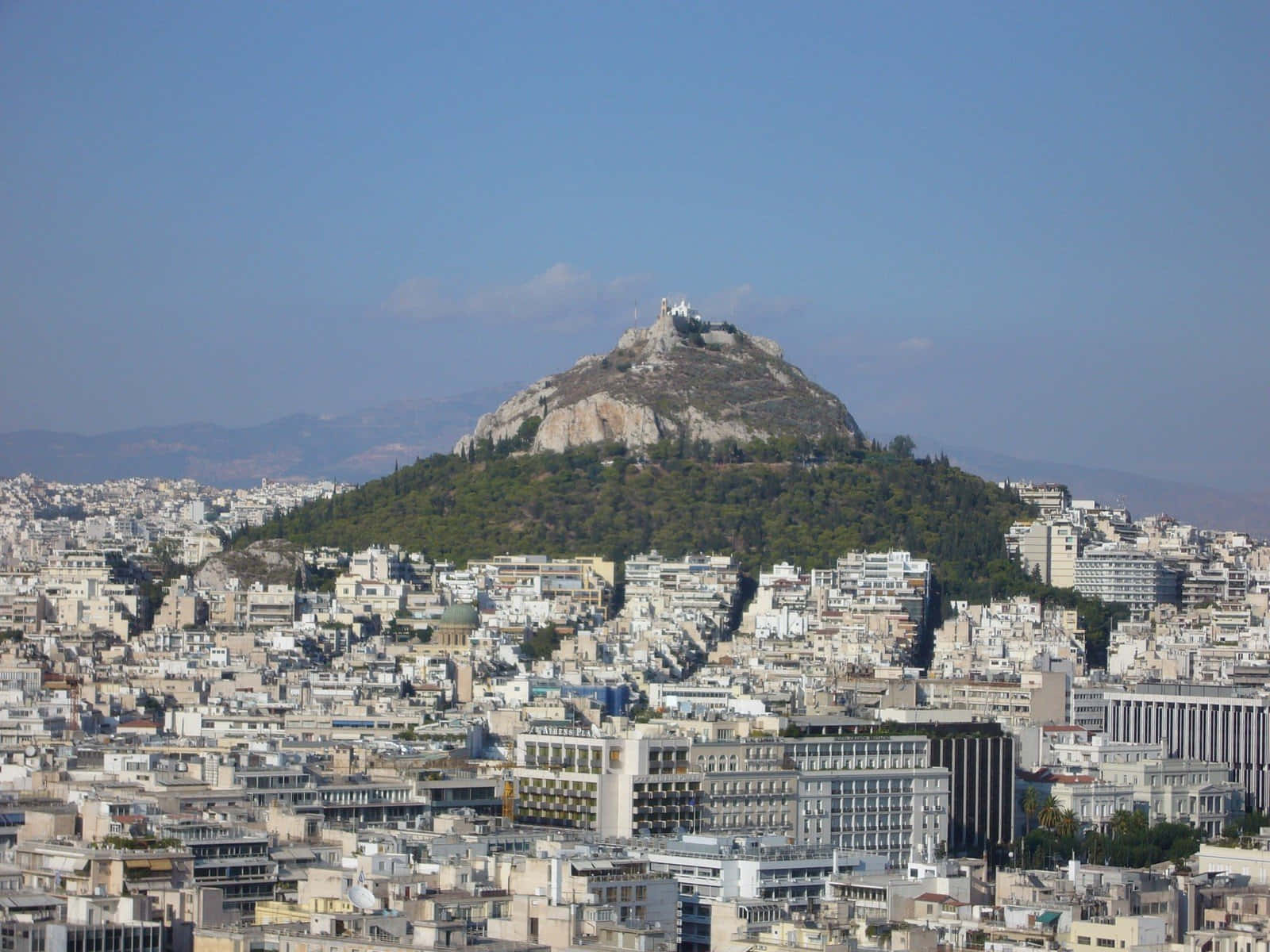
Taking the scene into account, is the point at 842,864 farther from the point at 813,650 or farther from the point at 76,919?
the point at 813,650

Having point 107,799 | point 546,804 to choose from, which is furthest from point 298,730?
point 107,799

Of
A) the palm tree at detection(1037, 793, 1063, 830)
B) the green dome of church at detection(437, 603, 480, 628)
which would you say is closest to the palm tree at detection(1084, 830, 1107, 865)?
the palm tree at detection(1037, 793, 1063, 830)

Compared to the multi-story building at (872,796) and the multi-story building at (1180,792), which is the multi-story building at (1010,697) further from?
the multi-story building at (872,796)

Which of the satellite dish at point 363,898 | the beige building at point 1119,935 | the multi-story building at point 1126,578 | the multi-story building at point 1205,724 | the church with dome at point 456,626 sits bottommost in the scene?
the beige building at point 1119,935

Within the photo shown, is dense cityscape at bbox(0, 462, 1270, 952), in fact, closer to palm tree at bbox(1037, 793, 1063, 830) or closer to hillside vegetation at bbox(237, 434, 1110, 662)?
palm tree at bbox(1037, 793, 1063, 830)

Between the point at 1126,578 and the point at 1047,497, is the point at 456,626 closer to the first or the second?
the point at 1126,578

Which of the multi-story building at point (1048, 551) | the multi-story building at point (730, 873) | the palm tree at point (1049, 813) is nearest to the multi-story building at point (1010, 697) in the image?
the palm tree at point (1049, 813)

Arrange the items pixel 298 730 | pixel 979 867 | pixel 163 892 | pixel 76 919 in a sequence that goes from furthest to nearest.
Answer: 1. pixel 298 730
2. pixel 979 867
3. pixel 163 892
4. pixel 76 919
